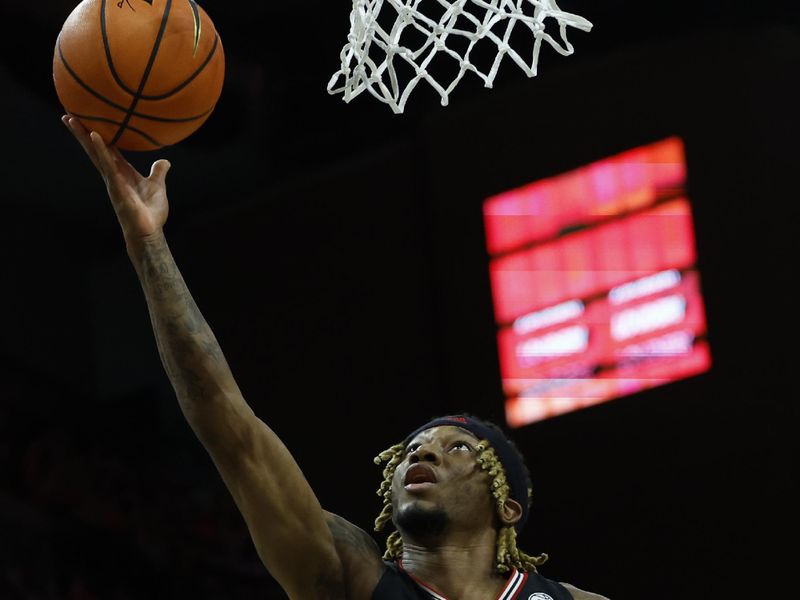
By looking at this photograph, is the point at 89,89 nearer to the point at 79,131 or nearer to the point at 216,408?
the point at 79,131

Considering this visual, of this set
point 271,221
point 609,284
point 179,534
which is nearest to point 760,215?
point 609,284

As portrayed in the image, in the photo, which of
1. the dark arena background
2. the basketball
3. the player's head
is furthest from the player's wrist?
the dark arena background

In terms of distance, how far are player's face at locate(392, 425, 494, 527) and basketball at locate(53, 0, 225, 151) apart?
90 centimetres

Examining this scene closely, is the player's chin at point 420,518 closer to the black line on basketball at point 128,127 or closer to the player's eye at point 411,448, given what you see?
the player's eye at point 411,448

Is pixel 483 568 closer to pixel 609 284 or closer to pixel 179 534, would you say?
pixel 609 284

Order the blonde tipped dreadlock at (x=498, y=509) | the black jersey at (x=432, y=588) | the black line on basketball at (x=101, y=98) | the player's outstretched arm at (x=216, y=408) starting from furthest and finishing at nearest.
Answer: the blonde tipped dreadlock at (x=498, y=509)
the black jersey at (x=432, y=588)
the black line on basketball at (x=101, y=98)
the player's outstretched arm at (x=216, y=408)

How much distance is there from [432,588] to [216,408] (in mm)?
668

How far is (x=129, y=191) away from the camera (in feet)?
8.98

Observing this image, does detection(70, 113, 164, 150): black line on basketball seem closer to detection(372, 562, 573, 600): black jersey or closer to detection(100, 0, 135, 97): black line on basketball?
detection(100, 0, 135, 97): black line on basketball

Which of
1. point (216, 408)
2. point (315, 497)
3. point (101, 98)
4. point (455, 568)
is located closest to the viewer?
point (216, 408)

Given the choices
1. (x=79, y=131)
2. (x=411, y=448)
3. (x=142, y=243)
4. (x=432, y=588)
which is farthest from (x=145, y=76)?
(x=432, y=588)

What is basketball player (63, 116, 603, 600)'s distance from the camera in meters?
2.71

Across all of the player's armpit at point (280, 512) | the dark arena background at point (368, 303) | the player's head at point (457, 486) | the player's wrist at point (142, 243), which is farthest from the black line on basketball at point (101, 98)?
the dark arena background at point (368, 303)

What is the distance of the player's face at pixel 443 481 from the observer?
3.07 meters
